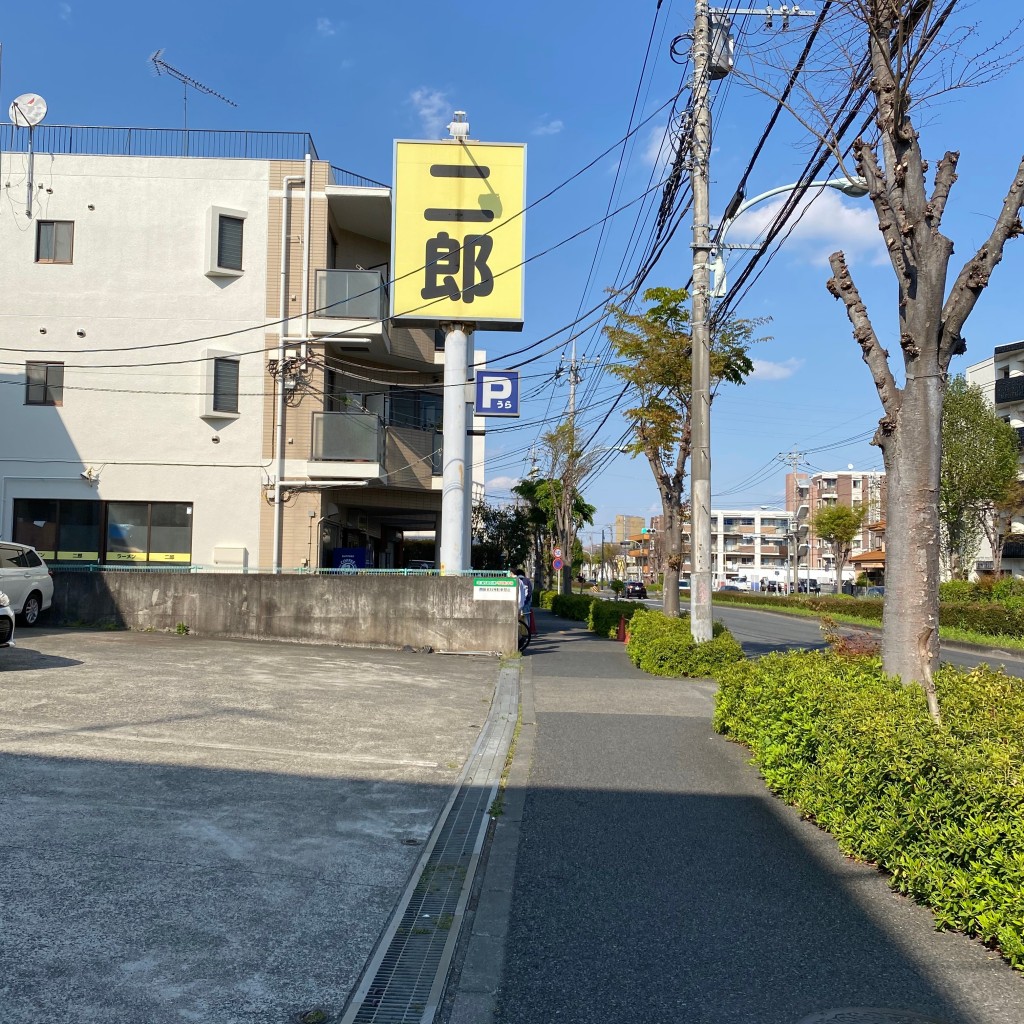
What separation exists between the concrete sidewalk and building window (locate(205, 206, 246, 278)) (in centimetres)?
1671

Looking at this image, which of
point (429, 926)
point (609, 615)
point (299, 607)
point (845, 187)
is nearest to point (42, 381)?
point (299, 607)

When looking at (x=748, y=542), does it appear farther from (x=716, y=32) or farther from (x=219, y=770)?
(x=219, y=770)

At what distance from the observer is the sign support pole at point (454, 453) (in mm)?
18078

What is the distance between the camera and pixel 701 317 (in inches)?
579

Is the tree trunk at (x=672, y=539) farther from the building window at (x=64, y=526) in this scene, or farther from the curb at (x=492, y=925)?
the building window at (x=64, y=526)

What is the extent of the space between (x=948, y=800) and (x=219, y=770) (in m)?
5.16

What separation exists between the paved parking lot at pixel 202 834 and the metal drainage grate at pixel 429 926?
104 mm

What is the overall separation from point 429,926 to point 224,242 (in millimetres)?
19660

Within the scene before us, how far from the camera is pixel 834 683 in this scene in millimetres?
7051

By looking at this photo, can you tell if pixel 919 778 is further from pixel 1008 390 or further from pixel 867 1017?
pixel 1008 390

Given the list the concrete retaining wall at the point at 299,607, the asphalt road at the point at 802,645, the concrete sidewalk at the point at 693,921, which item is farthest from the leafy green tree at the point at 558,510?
the concrete sidewalk at the point at 693,921

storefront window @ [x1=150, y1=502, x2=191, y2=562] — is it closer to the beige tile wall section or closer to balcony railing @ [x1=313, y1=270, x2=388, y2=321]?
balcony railing @ [x1=313, y1=270, x2=388, y2=321]

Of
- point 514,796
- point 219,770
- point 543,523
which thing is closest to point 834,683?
point 514,796

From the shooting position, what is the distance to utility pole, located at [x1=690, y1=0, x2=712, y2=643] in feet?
47.6
